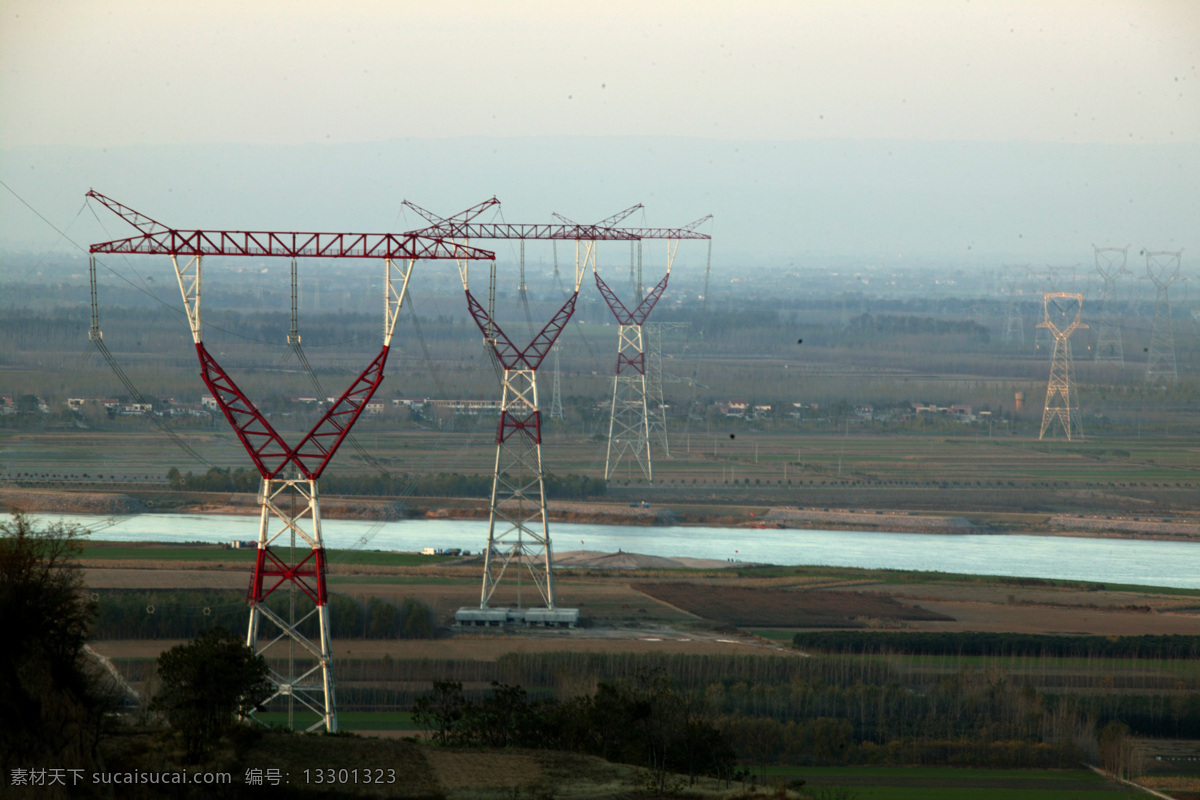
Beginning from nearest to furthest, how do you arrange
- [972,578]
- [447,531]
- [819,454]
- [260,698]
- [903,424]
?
[260,698] < [972,578] < [447,531] < [819,454] < [903,424]

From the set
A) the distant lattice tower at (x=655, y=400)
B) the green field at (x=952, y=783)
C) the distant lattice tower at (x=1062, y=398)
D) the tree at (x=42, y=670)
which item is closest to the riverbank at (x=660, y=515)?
the distant lattice tower at (x=655, y=400)

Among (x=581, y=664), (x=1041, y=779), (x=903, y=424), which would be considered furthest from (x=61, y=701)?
(x=903, y=424)

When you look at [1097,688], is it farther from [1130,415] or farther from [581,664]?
[1130,415]

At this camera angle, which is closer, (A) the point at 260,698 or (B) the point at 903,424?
(A) the point at 260,698

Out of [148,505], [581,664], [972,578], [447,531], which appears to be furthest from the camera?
[148,505]

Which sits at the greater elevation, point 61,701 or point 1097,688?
point 61,701

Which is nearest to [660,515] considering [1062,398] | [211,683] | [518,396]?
[518,396]

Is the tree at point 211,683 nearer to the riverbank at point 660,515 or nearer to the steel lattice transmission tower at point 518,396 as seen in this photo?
the steel lattice transmission tower at point 518,396
